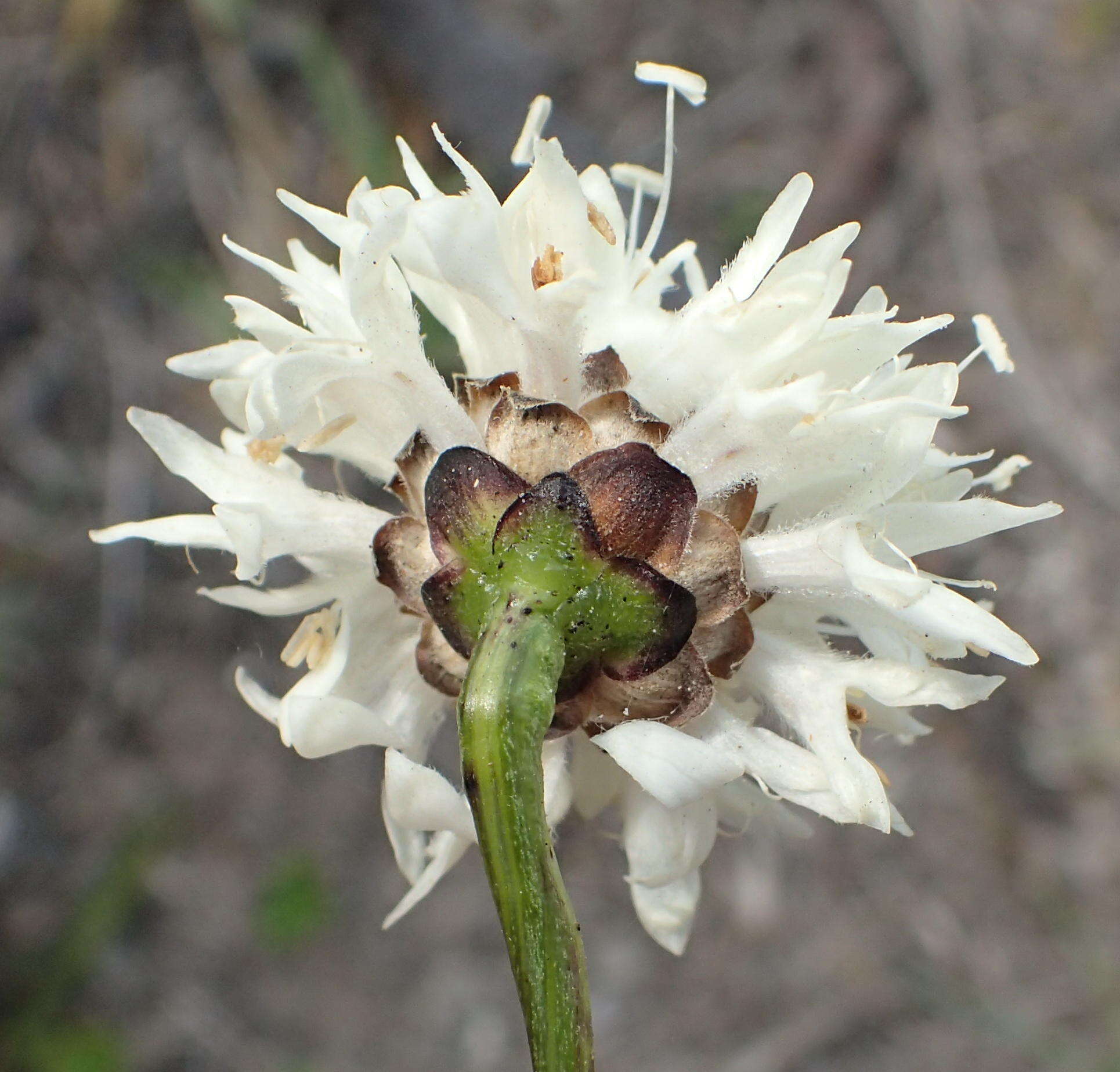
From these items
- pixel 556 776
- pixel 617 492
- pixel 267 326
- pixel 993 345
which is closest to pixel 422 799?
pixel 556 776

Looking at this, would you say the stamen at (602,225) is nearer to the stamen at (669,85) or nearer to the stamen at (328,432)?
the stamen at (669,85)

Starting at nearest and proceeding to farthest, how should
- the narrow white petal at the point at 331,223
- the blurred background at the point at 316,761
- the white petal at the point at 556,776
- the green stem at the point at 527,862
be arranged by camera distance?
the green stem at the point at 527,862, the narrow white petal at the point at 331,223, the white petal at the point at 556,776, the blurred background at the point at 316,761

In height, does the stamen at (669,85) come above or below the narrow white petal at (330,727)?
above

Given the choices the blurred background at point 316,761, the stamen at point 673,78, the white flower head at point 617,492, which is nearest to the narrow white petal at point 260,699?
the white flower head at point 617,492

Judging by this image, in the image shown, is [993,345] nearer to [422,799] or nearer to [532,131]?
[532,131]

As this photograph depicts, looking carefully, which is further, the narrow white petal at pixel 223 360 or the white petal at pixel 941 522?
the narrow white petal at pixel 223 360

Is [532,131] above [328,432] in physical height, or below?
above

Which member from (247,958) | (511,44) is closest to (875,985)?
(247,958)
